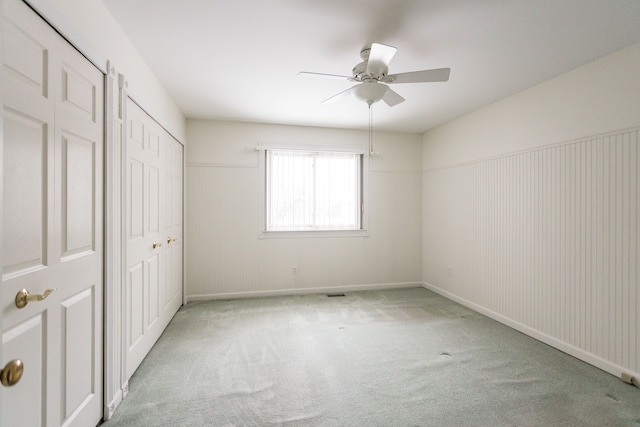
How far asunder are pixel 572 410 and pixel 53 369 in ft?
9.45

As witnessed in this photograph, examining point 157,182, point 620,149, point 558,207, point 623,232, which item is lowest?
point 623,232

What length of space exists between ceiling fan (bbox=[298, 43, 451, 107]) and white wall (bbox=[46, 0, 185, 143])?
1183mm

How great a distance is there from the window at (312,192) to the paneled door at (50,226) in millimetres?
2572

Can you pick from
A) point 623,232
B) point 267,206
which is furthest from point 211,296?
point 623,232

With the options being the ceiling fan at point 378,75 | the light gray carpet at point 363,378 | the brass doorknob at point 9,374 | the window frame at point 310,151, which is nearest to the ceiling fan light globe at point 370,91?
the ceiling fan at point 378,75

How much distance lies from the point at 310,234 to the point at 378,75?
2639 mm

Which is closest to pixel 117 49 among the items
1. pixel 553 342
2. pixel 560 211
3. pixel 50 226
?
pixel 50 226

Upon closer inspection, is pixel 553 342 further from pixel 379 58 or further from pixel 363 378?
pixel 379 58

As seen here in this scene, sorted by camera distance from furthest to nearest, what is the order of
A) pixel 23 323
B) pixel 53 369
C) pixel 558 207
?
1. pixel 558 207
2. pixel 53 369
3. pixel 23 323

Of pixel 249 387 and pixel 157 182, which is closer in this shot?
pixel 249 387

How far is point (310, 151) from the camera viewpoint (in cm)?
431

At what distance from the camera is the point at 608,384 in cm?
209

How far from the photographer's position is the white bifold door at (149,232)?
7.02ft

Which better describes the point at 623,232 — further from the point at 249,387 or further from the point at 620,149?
the point at 249,387
